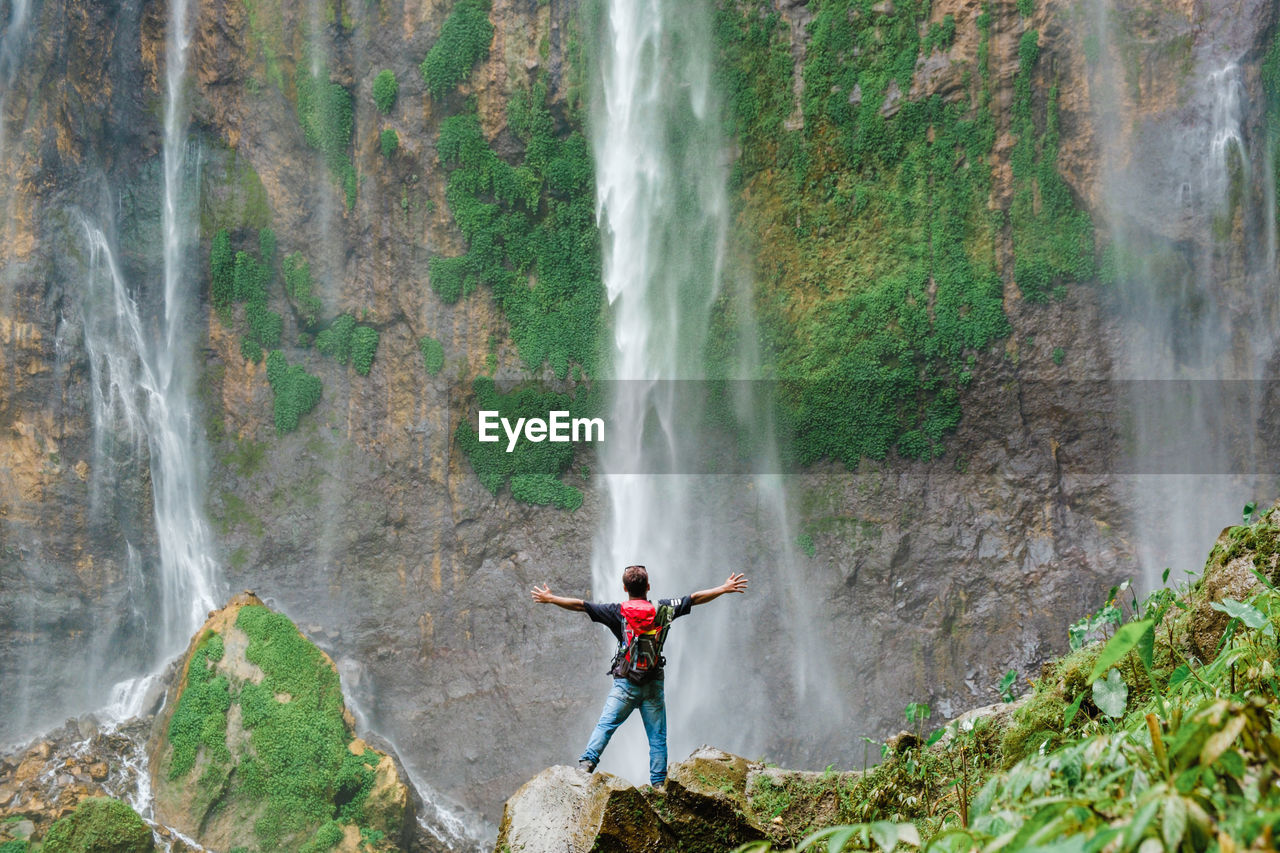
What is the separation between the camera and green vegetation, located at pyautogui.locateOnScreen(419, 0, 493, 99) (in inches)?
667

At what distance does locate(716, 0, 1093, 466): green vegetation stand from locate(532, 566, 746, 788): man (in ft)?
40.4

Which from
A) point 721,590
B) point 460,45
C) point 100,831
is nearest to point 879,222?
point 460,45

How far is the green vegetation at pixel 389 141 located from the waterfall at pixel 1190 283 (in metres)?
12.1

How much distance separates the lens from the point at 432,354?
1727 centimetres

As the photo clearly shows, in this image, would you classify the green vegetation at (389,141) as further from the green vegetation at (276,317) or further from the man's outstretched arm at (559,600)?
the man's outstretched arm at (559,600)

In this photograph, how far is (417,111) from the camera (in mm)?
17266

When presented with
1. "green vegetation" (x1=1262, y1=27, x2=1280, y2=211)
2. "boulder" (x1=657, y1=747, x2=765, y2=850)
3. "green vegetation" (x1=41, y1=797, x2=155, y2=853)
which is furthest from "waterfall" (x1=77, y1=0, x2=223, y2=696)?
"green vegetation" (x1=1262, y1=27, x2=1280, y2=211)

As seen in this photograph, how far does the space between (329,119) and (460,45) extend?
289cm

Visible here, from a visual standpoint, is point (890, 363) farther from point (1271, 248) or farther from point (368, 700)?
point (368, 700)

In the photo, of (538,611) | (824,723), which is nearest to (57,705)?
A: (538,611)

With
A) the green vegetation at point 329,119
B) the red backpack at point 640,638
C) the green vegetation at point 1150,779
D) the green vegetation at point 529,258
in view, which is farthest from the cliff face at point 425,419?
the green vegetation at point 1150,779

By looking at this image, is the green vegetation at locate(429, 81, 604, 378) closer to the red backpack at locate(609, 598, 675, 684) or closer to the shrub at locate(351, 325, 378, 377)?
the shrub at locate(351, 325, 378, 377)

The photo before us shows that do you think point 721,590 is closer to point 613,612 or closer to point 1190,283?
point 613,612

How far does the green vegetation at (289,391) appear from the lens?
17.4 m
